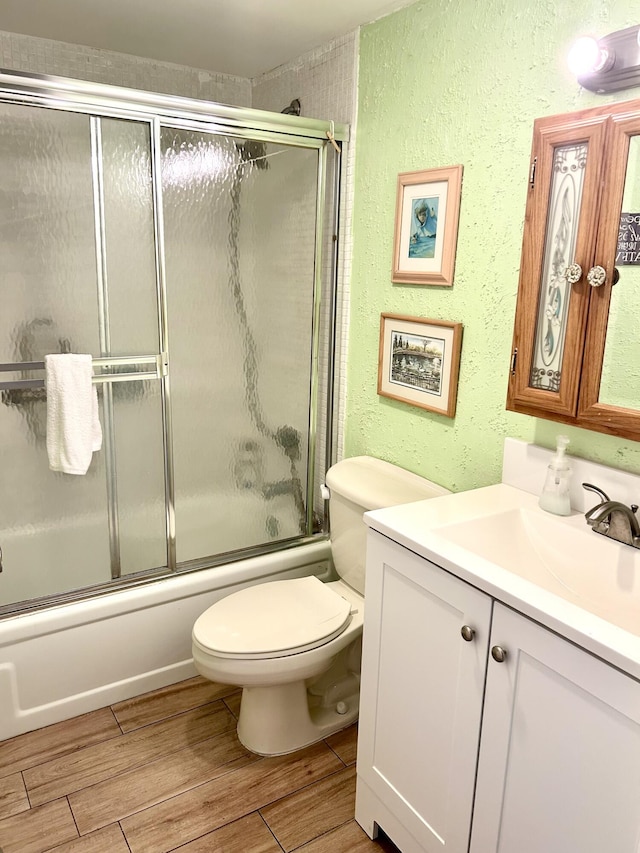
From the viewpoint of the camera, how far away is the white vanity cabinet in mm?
990

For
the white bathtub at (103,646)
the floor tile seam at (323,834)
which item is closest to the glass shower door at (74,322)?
the white bathtub at (103,646)

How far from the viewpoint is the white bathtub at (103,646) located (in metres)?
1.90

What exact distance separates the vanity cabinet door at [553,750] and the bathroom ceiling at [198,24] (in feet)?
6.02

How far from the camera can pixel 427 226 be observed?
1.89 m

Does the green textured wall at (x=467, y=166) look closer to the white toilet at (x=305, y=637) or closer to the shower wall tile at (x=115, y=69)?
the white toilet at (x=305, y=637)

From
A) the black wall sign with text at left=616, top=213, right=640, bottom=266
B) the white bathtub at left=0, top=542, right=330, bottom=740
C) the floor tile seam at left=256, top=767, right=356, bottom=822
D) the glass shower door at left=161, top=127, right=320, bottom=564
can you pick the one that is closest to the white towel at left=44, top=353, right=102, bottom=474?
the glass shower door at left=161, top=127, right=320, bottom=564

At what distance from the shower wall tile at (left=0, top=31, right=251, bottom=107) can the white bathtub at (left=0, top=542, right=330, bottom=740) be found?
6.05 ft

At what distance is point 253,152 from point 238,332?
591 millimetres

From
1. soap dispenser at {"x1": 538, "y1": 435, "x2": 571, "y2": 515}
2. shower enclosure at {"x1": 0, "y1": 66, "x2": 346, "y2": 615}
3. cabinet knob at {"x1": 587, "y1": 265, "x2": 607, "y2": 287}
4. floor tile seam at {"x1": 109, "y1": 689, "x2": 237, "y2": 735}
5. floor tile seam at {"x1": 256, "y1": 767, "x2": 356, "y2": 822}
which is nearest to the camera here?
cabinet knob at {"x1": 587, "y1": 265, "x2": 607, "y2": 287}

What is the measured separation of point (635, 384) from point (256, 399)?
1.32 m

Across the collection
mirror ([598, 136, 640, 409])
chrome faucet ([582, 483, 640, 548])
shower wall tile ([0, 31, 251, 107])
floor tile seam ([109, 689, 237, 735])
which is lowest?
floor tile seam ([109, 689, 237, 735])

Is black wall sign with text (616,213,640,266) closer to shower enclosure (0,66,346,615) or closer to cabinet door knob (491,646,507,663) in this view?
cabinet door knob (491,646,507,663)

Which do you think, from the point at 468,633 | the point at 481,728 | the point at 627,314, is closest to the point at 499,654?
the point at 468,633

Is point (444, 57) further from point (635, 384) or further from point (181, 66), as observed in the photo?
point (181, 66)
